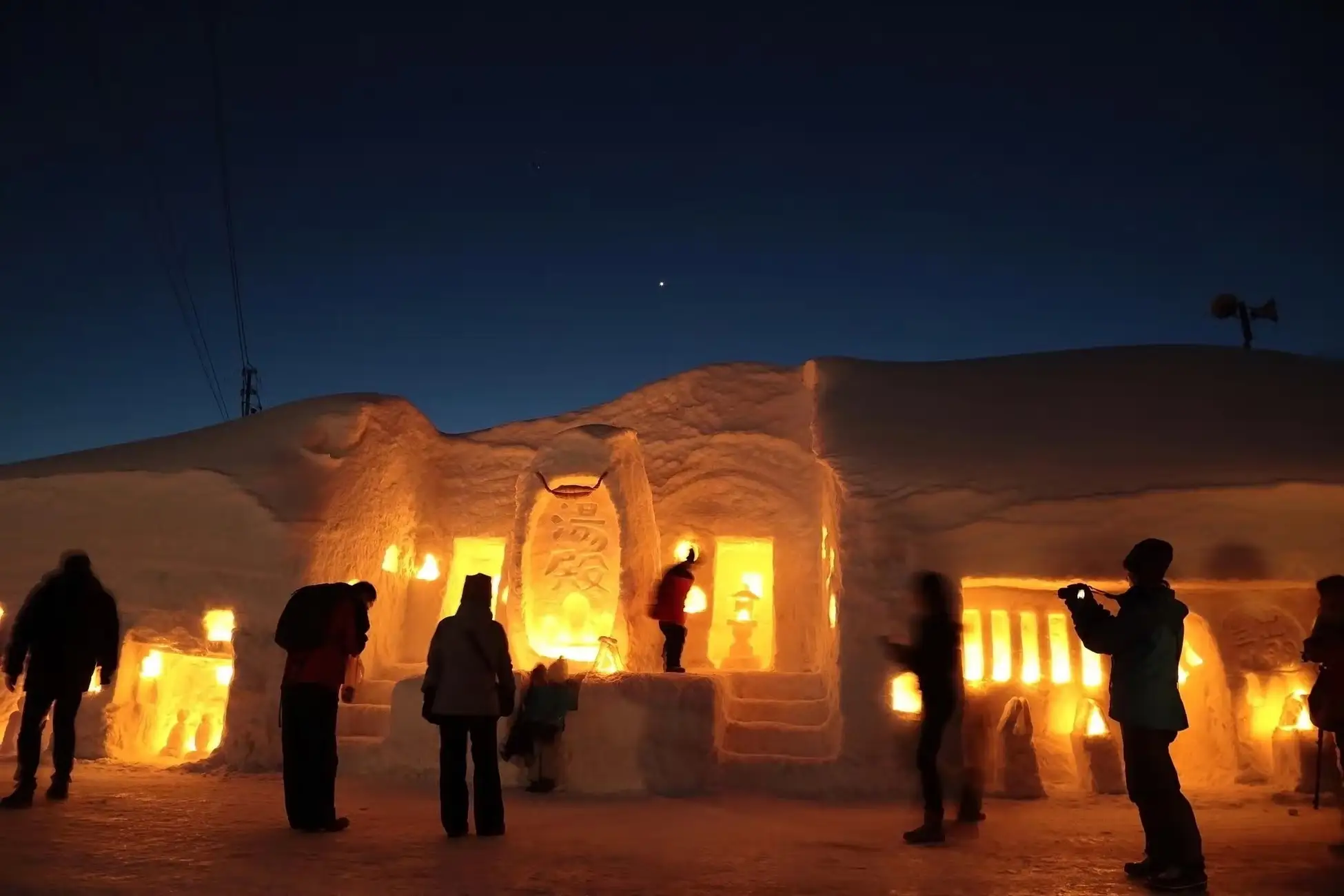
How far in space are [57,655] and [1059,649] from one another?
7.96 metres

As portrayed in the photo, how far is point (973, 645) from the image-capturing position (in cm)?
880

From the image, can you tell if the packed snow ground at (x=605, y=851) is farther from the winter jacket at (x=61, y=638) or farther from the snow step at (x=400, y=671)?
the snow step at (x=400, y=671)

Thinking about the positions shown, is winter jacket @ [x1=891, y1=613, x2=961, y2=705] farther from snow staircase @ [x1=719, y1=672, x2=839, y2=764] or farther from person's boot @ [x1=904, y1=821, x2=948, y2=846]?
snow staircase @ [x1=719, y1=672, x2=839, y2=764]

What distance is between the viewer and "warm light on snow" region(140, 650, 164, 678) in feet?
33.1

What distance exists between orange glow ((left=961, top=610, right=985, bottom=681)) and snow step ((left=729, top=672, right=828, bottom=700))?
5.51 feet

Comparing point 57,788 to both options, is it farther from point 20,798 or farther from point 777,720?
point 777,720

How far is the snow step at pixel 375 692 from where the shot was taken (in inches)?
395

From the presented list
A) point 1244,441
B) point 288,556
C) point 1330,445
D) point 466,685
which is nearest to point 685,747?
point 466,685

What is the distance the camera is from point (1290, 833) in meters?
5.30

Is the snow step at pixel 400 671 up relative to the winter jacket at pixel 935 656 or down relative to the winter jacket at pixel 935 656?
down

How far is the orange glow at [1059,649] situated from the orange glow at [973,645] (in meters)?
0.67

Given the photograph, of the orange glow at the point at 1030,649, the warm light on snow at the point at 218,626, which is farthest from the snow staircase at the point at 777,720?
the warm light on snow at the point at 218,626

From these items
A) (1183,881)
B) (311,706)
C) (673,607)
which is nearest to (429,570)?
(673,607)

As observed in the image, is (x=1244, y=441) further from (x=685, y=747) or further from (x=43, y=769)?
(x=43, y=769)
